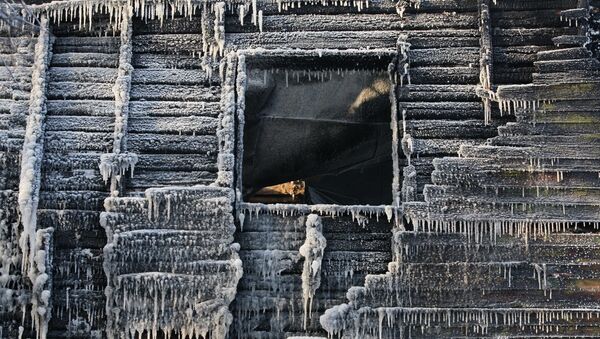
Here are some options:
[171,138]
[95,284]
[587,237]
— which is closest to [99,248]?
[95,284]

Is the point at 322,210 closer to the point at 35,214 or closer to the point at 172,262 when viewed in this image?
the point at 172,262

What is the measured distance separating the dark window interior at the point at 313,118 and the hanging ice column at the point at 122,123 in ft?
3.89

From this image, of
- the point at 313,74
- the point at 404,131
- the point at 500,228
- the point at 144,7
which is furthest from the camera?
the point at 313,74

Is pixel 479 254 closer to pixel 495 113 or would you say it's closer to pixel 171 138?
pixel 495 113

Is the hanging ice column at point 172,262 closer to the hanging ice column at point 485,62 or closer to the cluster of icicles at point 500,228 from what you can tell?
the cluster of icicles at point 500,228

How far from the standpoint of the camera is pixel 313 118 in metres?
7.61

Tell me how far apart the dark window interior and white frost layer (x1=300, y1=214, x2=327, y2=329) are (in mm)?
1532

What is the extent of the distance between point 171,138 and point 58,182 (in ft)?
3.61

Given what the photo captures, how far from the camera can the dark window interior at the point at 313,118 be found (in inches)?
287

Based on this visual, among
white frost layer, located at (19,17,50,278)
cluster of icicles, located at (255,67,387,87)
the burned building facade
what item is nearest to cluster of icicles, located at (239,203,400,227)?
the burned building facade

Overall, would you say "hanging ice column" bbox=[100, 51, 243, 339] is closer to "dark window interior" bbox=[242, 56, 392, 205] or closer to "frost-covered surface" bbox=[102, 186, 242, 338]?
"frost-covered surface" bbox=[102, 186, 242, 338]

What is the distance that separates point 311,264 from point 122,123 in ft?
7.19

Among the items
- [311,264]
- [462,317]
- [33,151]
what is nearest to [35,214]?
[33,151]

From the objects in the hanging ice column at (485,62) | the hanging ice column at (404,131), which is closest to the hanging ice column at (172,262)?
the hanging ice column at (404,131)
